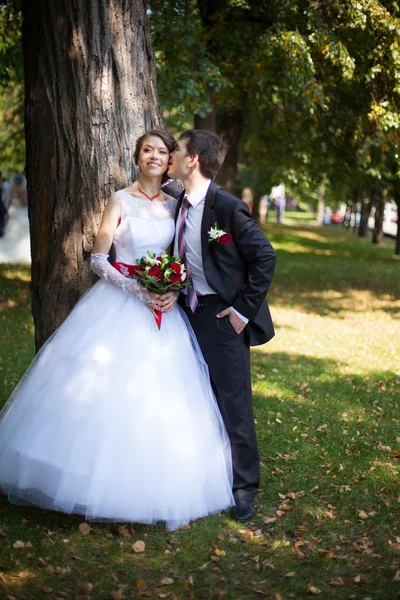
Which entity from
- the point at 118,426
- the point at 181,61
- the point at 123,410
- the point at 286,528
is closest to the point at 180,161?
the point at 123,410

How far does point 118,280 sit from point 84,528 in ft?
5.47

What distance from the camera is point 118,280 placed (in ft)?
15.6

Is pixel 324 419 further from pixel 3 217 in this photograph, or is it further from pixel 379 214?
pixel 379 214

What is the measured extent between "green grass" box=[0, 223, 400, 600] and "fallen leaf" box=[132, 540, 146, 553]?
A: 0.04 meters

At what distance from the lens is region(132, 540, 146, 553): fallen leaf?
4.31 metres

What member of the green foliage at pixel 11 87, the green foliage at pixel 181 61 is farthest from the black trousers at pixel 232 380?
the green foliage at pixel 181 61

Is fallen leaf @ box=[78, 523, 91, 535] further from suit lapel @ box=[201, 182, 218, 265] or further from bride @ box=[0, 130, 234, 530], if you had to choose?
suit lapel @ box=[201, 182, 218, 265]

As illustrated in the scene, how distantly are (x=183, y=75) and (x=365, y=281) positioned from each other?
9551 mm

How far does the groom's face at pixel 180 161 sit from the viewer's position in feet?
15.4

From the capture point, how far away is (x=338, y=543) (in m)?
4.57

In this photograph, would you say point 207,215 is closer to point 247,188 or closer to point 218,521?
point 218,521

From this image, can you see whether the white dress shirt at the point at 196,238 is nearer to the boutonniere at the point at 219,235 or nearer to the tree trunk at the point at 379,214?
the boutonniere at the point at 219,235

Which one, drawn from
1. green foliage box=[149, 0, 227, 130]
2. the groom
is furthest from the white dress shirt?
green foliage box=[149, 0, 227, 130]

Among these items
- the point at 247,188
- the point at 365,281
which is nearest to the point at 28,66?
the point at 365,281
